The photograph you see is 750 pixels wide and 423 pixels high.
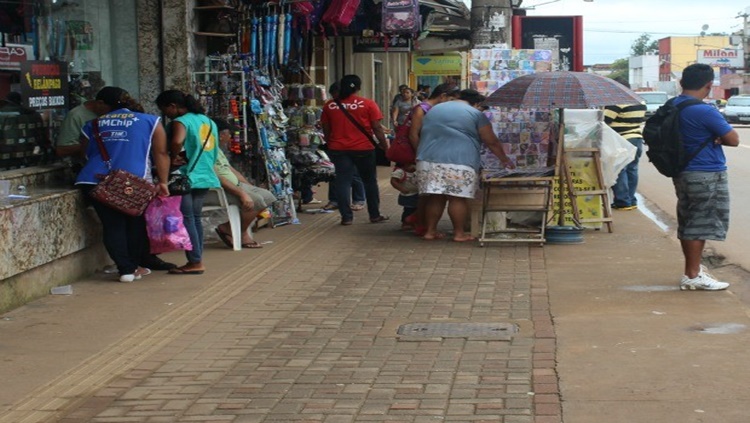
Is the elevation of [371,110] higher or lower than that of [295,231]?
A: higher

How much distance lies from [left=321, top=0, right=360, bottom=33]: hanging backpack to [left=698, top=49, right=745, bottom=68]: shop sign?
285ft

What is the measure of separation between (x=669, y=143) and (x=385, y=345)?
2.96m

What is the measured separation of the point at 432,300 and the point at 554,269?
5.94 ft

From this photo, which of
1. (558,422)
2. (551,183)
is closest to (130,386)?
(558,422)

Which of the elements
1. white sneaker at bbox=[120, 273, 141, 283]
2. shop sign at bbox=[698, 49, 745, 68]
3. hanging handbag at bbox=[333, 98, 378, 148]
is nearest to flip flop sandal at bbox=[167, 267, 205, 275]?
white sneaker at bbox=[120, 273, 141, 283]

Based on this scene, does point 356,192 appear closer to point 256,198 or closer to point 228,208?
point 256,198

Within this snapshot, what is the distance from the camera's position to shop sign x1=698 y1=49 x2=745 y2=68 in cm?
9831

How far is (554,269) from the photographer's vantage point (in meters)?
10.3

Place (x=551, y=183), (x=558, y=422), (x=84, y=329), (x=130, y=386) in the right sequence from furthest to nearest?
(x=551, y=183), (x=84, y=329), (x=130, y=386), (x=558, y=422)

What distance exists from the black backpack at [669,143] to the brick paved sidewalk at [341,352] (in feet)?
4.42

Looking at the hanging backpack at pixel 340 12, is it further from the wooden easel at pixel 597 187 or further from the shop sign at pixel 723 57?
the shop sign at pixel 723 57

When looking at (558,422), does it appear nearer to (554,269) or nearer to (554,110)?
(554,269)

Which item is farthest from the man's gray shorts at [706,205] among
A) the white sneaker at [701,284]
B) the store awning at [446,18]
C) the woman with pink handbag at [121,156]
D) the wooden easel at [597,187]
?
the store awning at [446,18]

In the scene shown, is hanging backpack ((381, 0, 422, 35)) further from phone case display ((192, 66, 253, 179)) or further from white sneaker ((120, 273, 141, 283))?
white sneaker ((120, 273, 141, 283))
